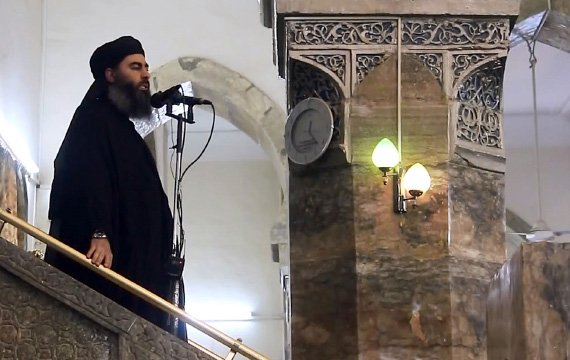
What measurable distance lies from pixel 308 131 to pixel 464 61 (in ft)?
3.05

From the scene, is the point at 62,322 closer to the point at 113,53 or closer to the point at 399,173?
the point at 113,53

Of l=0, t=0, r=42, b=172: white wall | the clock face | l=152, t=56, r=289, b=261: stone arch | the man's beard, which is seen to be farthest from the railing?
l=152, t=56, r=289, b=261: stone arch

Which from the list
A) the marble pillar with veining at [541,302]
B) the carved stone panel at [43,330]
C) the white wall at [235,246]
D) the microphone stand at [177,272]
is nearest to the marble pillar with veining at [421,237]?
the microphone stand at [177,272]

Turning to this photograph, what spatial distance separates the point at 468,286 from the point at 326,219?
0.83 metres

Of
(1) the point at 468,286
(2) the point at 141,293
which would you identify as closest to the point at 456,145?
(1) the point at 468,286

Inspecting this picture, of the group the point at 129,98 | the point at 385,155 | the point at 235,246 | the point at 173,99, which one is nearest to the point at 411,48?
the point at 385,155

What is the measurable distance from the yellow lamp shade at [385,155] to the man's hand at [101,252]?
173 centimetres

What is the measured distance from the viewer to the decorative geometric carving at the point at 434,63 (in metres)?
5.37

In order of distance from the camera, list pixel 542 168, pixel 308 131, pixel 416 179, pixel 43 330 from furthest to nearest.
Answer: pixel 542 168
pixel 308 131
pixel 416 179
pixel 43 330

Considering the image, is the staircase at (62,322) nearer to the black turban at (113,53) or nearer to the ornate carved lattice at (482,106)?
the black turban at (113,53)

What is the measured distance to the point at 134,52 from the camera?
14.2 feet

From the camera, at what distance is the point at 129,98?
14.1 ft

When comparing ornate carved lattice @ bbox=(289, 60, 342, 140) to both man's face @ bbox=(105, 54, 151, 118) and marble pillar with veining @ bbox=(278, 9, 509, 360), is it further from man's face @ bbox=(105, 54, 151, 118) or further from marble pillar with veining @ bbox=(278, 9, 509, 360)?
man's face @ bbox=(105, 54, 151, 118)

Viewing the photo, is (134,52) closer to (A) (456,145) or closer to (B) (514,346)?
(A) (456,145)
